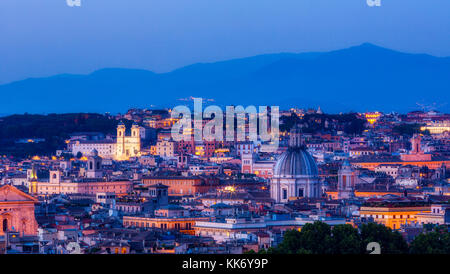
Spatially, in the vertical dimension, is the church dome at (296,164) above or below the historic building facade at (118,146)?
below

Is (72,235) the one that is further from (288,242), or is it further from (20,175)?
Answer: (20,175)

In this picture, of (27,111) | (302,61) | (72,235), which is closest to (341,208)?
(72,235)

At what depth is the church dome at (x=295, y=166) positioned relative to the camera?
5184cm

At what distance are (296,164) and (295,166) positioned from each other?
5.8 inches

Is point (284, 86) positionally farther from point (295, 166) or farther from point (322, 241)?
point (322, 241)

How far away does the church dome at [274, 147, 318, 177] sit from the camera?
Result: 5184cm

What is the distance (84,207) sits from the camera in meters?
45.2

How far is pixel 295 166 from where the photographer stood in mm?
52000

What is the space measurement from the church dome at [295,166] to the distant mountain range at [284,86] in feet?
131

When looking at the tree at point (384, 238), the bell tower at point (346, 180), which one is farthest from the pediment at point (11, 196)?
the bell tower at point (346, 180)

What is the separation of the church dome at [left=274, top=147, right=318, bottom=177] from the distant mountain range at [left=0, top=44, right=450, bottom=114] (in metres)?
40.0

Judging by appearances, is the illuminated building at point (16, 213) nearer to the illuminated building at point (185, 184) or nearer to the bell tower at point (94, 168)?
the illuminated building at point (185, 184)

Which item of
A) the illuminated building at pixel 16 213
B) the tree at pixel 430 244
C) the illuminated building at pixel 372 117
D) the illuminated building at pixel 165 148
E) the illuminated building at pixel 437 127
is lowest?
the tree at pixel 430 244

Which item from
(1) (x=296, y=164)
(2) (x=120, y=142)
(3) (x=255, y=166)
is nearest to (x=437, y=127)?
(2) (x=120, y=142)
